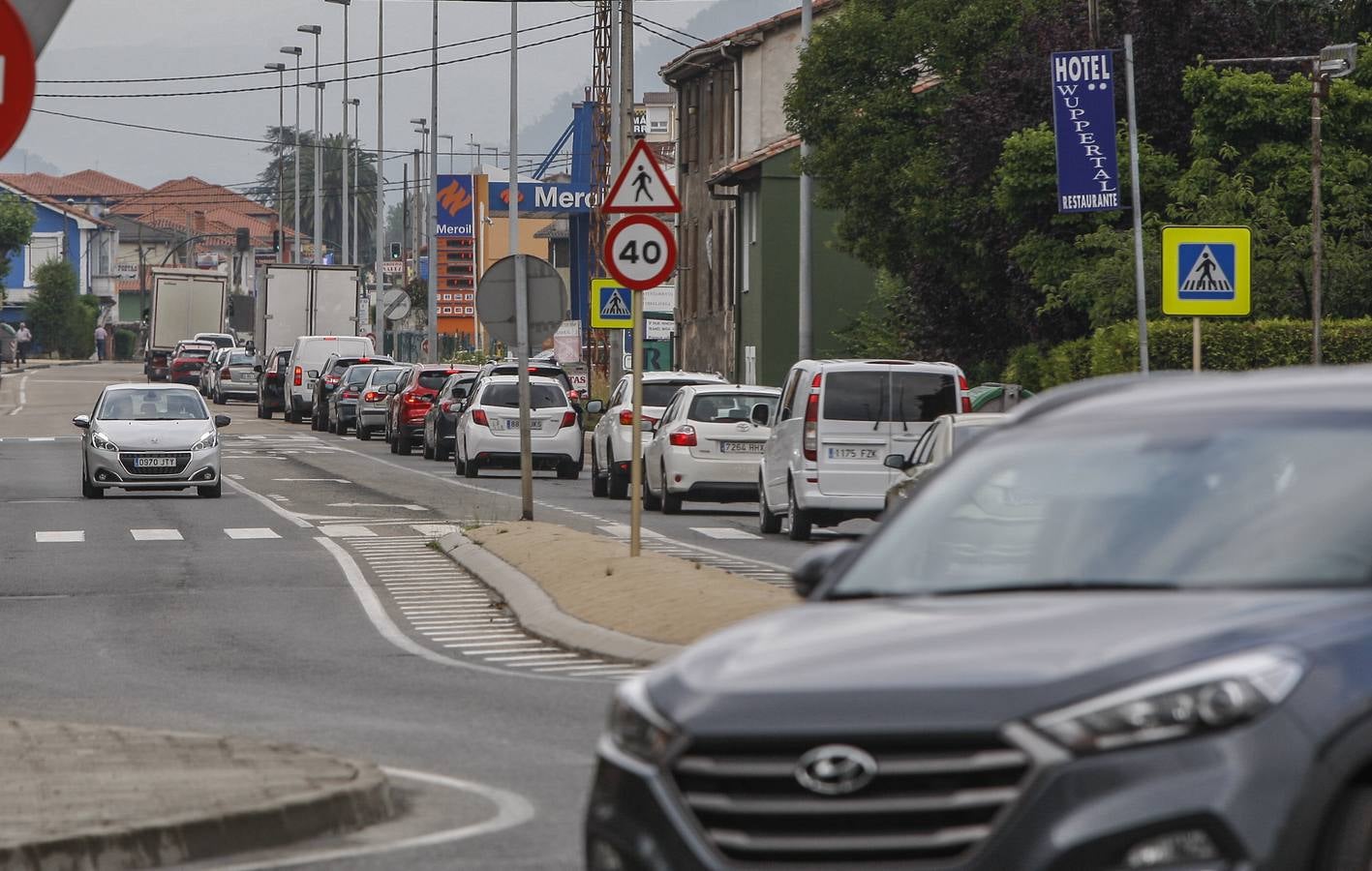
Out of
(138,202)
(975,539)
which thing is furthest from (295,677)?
(138,202)

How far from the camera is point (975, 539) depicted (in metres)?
6.93

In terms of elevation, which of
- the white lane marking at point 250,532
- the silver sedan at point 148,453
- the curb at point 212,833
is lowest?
the white lane marking at point 250,532

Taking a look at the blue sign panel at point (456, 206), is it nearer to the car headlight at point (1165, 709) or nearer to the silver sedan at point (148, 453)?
the silver sedan at point (148, 453)

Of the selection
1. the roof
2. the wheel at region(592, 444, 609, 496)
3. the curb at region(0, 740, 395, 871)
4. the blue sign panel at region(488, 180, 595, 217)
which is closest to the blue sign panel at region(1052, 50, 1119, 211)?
the wheel at region(592, 444, 609, 496)

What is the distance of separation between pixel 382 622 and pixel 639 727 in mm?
11765

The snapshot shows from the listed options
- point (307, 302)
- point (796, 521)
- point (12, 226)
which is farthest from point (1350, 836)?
point (12, 226)

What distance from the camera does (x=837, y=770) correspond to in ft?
15.7

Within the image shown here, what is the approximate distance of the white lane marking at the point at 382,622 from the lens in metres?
14.1

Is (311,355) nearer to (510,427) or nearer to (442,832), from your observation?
(510,427)

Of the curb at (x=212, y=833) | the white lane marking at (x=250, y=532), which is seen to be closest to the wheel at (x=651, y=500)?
the white lane marking at (x=250, y=532)

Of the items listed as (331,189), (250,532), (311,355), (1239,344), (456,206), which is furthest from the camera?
(331,189)

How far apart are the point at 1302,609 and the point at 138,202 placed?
194 meters

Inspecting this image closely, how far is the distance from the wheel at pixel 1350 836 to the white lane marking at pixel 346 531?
68.1 feet

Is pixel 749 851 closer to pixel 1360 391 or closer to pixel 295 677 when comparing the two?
pixel 1360 391
